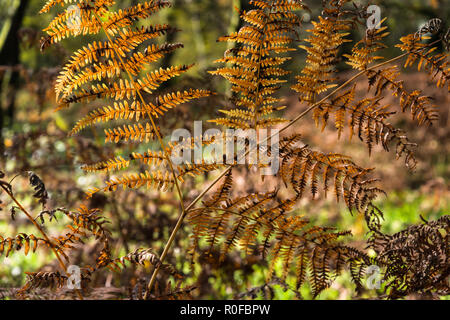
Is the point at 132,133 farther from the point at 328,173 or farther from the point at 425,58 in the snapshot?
the point at 425,58

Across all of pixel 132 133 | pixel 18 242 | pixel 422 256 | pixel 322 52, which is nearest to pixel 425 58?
pixel 322 52

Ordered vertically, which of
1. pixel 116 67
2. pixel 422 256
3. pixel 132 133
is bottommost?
pixel 422 256

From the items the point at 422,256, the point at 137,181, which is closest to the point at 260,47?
the point at 137,181

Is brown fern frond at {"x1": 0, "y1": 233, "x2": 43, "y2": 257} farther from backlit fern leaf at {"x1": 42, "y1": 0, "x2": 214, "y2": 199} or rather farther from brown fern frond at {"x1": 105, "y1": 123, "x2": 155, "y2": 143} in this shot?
brown fern frond at {"x1": 105, "y1": 123, "x2": 155, "y2": 143}

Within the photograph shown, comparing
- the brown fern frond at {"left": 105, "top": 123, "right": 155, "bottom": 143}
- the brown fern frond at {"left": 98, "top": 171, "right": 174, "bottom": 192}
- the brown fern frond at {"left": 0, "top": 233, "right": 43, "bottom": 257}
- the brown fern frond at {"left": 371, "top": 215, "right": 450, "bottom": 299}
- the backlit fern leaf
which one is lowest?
the brown fern frond at {"left": 371, "top": 215, "right": 450, "bottom": 299}

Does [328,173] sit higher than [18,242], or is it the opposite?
[328,173]

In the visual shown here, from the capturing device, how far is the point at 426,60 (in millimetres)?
1219

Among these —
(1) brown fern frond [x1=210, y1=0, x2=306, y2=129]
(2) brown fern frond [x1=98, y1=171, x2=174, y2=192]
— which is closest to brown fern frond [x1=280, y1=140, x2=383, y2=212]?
(1) brown fern frond [x1=210, y1=0, x2=306, y2=129]

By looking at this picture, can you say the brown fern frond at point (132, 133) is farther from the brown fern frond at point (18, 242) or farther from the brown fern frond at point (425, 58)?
the brown fern frond at point (425, 58)

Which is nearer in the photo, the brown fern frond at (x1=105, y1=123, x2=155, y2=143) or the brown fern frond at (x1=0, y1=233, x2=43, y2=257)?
the brown fern frond at (x1=0, y1=233, x2=43, y2=257)

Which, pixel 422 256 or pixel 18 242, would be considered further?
pixel 422 256

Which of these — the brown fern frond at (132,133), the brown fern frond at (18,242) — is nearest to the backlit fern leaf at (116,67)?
the brown fern frond at (132,133)

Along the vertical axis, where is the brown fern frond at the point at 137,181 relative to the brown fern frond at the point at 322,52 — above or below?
below
